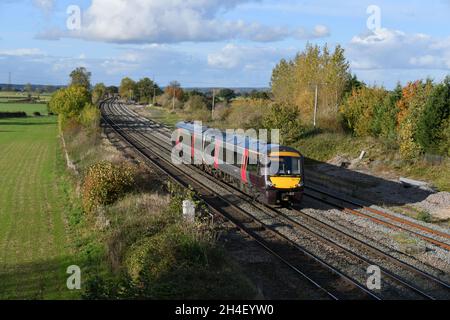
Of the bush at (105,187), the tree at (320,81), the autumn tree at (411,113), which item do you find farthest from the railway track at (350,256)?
the tree at (320,81)

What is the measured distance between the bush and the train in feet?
16.5

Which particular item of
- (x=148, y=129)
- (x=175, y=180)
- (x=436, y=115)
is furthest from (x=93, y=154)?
(x=148, y=129)

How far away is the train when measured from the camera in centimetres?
1947

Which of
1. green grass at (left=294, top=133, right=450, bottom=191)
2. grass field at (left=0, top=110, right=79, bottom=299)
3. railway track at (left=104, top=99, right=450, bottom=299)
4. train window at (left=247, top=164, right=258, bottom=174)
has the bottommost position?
grass field at (left=0, top=110, right=79, bottom=299)

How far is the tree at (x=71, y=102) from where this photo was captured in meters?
52.0

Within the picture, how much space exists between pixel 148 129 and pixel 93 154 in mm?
30746

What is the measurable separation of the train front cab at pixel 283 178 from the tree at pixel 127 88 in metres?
147

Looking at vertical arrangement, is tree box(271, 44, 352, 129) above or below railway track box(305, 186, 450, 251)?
above

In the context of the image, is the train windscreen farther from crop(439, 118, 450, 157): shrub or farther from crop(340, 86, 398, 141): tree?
crop(340, 86, 398, 141): tree

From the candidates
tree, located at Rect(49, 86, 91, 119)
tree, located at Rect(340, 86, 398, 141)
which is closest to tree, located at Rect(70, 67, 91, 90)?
tree, located at Rect(49, 86, 91, 119)

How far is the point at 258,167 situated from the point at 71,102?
36.6 metres

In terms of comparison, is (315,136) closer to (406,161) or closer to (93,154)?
(406,161)
